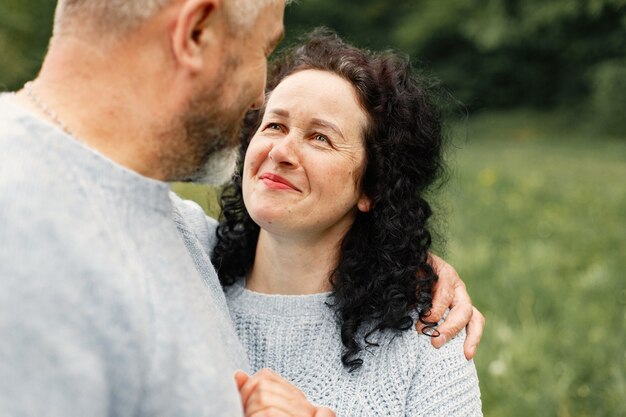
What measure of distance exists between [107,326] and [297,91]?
140cm

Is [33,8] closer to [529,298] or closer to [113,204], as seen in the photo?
[529,298]

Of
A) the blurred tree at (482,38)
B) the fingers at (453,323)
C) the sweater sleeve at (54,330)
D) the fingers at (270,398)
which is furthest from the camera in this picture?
the blurred tree at (482,38)

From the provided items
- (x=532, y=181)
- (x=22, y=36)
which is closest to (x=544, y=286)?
(x=532, y=181)

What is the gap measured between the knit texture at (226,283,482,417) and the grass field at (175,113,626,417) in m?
0.90

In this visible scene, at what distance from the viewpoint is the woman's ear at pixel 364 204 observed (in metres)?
2.70

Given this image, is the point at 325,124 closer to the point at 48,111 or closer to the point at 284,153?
the point at 284,153

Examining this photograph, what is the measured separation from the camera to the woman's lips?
7.97ft

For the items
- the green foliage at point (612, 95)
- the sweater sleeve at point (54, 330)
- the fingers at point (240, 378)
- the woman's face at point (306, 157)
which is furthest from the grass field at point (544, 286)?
the green foliage at point (612, 95)

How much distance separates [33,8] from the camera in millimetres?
30906

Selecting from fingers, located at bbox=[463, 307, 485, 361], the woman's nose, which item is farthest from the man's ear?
fingers, located at bbox=[463, 307, 485, 361]

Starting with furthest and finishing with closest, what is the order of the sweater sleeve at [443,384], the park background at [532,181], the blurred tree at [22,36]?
the blurred tree at [22,36], the park background at [532,181], the sweater sleeve at [443,384]

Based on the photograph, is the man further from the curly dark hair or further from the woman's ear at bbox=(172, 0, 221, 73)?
the curly dark hair

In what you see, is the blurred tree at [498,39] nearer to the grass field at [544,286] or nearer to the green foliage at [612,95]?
the green foliage at [612,95]

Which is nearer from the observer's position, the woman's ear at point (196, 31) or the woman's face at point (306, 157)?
the woman's ear at point (196, 31)
